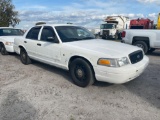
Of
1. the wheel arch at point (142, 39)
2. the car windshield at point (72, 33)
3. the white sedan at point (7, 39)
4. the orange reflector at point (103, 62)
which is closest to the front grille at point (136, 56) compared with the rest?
the orange reflector at point (103, 62)

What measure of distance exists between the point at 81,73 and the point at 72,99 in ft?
2.73

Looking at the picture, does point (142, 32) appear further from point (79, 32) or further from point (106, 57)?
point (106, 57)

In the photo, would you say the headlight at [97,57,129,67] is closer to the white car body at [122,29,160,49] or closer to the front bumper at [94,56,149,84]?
the front bumper at [94,56,149,84]

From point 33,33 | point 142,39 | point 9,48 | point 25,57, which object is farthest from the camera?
point 142,39

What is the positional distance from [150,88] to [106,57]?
1.60m

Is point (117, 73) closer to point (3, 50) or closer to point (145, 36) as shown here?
point (145, 36)

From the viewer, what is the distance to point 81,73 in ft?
15.5

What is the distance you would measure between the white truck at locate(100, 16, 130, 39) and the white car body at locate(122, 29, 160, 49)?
14.9m

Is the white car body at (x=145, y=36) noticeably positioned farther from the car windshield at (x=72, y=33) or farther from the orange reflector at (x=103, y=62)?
the orange reflector at (x=103, y=62)

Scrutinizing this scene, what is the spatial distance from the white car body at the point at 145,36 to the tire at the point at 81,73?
5733 millimetres

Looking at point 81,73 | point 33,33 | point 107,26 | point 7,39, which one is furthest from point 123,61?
point 107,26

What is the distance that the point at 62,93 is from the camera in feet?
14.7

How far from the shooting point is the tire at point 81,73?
449 centimetres

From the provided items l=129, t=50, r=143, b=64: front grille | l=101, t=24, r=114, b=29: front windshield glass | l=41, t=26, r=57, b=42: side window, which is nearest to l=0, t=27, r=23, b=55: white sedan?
l=41, t=26, r=57, b=42: side window
